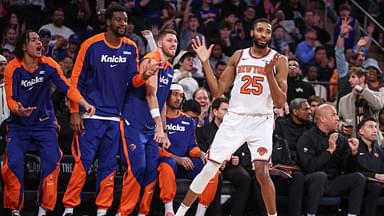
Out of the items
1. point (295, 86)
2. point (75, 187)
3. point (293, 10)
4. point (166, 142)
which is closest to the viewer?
point (75, 187)

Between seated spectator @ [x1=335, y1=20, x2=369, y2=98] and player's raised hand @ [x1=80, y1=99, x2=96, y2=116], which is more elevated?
seated spectator @ [x1=335, y1=20, x2=369, y2=98]

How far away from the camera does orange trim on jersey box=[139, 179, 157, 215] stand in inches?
351

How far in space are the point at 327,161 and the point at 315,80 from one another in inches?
139

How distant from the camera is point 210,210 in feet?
31.2

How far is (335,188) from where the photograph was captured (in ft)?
33.2

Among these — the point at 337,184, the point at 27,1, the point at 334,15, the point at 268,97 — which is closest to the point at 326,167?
the point at 337,184

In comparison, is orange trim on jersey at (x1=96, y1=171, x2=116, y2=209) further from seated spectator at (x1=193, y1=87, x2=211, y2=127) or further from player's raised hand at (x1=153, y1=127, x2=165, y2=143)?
seated spectator at (x1=193, y1=87, x2=211, y2=127)

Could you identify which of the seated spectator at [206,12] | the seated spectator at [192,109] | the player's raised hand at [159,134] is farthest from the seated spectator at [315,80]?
the player's raised hand at [159,134]

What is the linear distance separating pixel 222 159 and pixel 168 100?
1.46 meters

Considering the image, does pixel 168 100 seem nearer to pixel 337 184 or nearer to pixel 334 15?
pixel 337 184

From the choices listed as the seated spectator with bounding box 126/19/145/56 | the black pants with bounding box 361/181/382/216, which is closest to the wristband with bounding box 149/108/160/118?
the black pants with bounding box 361/181/382/216

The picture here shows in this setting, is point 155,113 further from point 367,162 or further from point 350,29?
point 350,29

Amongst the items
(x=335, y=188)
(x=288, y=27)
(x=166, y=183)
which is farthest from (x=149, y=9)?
(x=166, y=183)

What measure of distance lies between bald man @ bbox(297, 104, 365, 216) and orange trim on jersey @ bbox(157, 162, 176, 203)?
172cm
